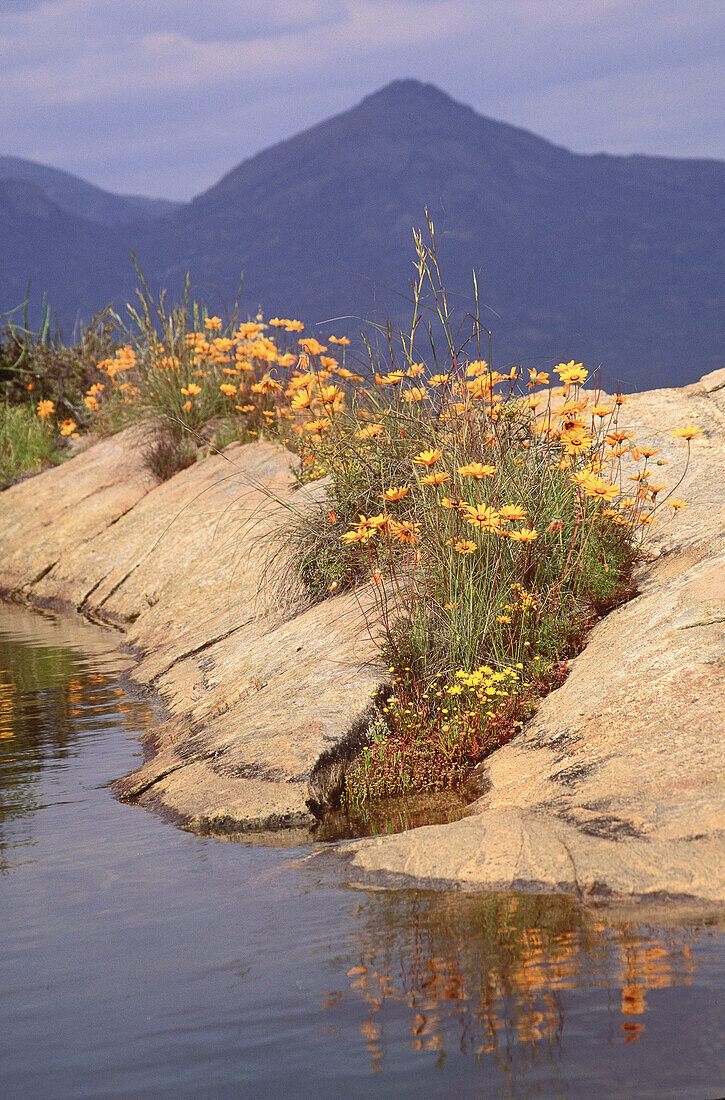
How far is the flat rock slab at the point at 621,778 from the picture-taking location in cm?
379

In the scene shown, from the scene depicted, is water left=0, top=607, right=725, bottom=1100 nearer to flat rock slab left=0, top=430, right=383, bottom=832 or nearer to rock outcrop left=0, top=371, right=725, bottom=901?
rock outcrop left=0, top=371, right=725, bottom=901

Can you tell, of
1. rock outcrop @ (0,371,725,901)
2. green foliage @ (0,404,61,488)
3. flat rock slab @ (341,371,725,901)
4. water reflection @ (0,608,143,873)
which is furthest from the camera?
green foliage @ (0,404,61,488)

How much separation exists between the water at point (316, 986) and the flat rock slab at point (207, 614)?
544 mm

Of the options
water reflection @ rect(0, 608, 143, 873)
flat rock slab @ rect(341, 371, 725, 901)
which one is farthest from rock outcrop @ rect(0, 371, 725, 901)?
water reflection @ rect(0, 608, 143, 873)

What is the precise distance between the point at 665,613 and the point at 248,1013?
9.32ft

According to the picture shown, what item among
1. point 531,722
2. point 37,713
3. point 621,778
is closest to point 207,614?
point 37,713

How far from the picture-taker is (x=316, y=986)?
3266 millimetres

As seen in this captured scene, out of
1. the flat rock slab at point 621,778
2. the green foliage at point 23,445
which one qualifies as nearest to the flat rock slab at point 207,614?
the flat rock slab at point 621,778

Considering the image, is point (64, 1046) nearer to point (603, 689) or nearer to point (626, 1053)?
point (626, 1053)

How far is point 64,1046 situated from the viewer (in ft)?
9.98

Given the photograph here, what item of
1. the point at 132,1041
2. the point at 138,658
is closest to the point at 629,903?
the point at 132,1041

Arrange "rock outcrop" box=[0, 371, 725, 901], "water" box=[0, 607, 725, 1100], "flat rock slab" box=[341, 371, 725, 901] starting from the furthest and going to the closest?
"rock outcrop" box=[0, 371, 725, 901], "flat rock slab" box=[341, 371, 725, 901], "water" box=[0, 607, 725, 1100]

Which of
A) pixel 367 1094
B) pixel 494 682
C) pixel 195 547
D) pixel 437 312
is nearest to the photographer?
pixel 367 1094

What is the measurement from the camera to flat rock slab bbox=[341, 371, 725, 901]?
3.79m
